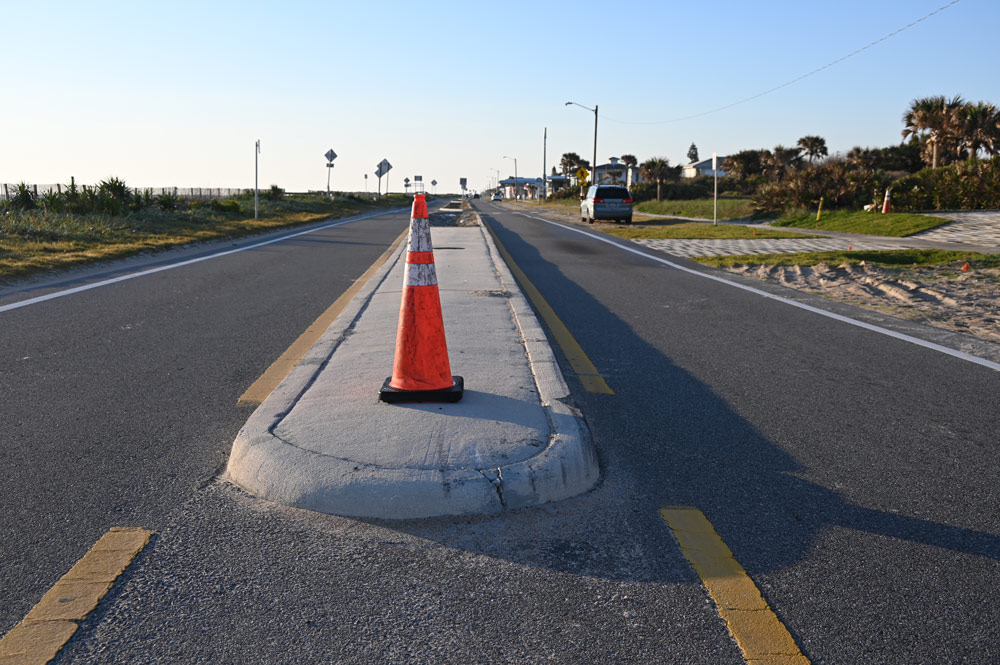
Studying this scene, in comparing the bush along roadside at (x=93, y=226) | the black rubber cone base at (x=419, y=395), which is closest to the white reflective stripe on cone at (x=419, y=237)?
the black rubber cone base at (x=419, y=395)

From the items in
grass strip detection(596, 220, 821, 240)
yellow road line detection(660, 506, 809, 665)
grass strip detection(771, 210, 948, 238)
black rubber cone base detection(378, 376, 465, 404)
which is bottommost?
yellow road line detection(660, 506, 809, 665)

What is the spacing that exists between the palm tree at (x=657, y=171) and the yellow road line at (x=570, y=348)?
5011 cm

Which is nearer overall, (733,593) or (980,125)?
(733,593)

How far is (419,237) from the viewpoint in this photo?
4.59 m

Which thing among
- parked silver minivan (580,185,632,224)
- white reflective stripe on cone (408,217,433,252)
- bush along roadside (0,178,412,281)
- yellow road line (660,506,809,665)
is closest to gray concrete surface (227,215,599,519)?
yellow road line (660,506,809,665)

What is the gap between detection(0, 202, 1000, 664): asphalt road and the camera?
2371 mm

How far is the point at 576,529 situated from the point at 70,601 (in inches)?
66.7

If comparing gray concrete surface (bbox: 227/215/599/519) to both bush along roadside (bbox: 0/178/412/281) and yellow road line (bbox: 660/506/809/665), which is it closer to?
yellow road line (bbox: 660/506/809/665)

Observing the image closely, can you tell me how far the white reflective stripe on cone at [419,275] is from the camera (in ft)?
14.7

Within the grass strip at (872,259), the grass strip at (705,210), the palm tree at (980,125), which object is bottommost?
the grass strip at (872,259)

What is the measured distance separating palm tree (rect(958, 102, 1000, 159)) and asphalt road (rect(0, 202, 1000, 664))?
139 ft

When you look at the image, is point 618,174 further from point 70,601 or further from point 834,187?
point 70,601

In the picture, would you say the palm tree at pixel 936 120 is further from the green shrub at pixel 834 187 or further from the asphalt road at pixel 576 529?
the asphalt road at pixel 576 529

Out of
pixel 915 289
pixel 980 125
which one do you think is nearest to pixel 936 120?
pixel 980 125
